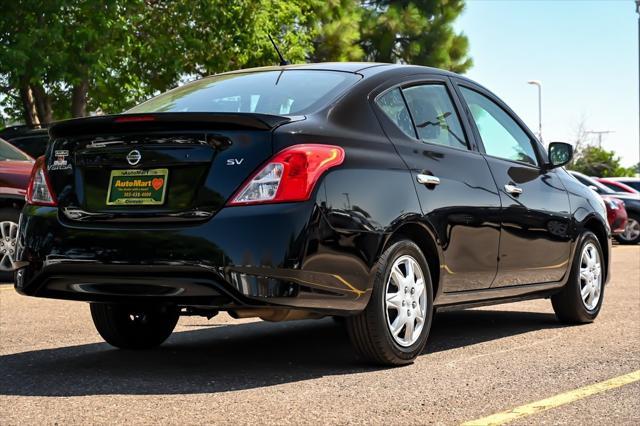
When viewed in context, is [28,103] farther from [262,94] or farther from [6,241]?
[262,94]

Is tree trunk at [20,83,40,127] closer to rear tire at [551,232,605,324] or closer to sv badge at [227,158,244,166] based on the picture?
rear tire at [551,232,605,324]

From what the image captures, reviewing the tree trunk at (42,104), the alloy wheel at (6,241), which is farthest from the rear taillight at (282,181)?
the tree trunk at (42,104)

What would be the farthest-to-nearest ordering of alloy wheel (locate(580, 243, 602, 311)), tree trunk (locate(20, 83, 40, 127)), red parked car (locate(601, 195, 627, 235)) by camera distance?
1. tree trunk (locate(20, 83, 40, 127))
2. red parked car (locate(601, 195, 627, 235))
3. alloy wheel (locate(580, 243, 602, 311))

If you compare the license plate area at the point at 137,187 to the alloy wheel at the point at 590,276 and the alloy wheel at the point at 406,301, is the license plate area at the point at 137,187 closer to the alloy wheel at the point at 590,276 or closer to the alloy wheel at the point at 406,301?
the alloy wheel at the point at 406,301

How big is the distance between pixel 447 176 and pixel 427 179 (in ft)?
0.94

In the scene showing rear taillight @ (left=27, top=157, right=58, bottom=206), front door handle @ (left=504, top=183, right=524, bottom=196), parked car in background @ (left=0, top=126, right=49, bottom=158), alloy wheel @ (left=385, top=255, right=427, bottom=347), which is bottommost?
alloy wheel @ (left=385, top=255, right=427, bottom=347)

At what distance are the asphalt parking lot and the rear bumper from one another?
0.43 m

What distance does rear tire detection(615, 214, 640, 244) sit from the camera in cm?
2512

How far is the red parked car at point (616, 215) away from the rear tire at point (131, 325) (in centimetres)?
1694

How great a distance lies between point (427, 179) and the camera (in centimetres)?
635

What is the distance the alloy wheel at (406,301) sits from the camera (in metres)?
6.07

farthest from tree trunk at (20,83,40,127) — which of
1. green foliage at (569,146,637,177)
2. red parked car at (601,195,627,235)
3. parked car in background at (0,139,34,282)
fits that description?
green foliage at (569,146,637,177)

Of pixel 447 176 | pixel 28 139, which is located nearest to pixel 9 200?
pixel 28 139

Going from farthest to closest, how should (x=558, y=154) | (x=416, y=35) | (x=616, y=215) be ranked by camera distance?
1. (x=416, y=35)
2. (x=616, y=215)
3. (x=558, y=154)
